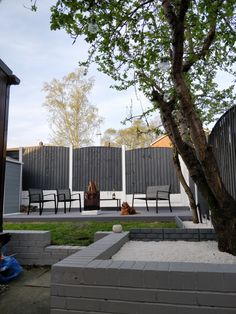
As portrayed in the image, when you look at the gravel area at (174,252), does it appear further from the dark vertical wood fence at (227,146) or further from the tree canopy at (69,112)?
the tree canopy at (69,112)

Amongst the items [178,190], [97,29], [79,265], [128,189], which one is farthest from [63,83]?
[79,265]

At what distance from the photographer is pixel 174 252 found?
2553 mm

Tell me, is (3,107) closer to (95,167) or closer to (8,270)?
(8,270)

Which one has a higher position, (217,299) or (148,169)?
(148,169)

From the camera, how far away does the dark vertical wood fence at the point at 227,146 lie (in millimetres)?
3035

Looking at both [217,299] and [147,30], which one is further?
[147,30]

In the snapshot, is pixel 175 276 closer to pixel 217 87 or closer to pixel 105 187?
pixel 217 87

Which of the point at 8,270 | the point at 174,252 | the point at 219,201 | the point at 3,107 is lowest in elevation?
the point at 8,270

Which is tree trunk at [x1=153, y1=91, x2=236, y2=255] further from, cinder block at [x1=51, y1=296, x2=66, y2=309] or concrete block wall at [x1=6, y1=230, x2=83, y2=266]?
concrete block wall at [x1=6, y1=230, x2=83, y2=266]

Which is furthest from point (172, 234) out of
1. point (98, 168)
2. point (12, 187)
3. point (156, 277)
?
point (12, 187)

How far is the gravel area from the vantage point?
7.41ft

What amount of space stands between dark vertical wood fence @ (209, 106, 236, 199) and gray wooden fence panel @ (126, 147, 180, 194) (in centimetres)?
496

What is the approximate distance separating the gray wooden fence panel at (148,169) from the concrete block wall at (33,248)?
19.6ft

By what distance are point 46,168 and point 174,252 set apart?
773cm
